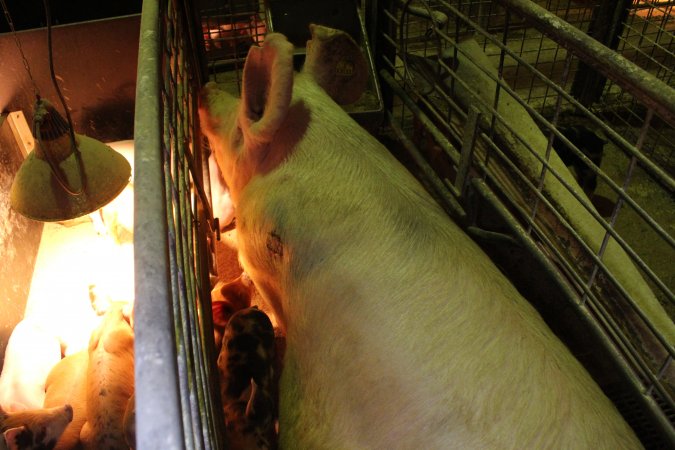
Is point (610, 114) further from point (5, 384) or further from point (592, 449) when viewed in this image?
point (5, 384)

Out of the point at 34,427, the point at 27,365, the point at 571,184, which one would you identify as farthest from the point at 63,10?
the point at 571,184

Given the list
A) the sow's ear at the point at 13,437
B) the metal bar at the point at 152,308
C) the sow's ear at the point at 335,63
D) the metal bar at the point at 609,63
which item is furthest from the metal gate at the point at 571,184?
the sow's ear at the point at 13,437

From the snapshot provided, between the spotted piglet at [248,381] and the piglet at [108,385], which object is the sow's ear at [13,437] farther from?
the spotted piglet at [248,381]

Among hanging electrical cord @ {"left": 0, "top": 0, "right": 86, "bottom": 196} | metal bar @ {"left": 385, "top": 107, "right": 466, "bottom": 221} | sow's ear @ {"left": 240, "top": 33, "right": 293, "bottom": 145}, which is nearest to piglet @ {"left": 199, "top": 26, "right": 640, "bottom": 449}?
sow's ear @ {"left": 240, "top": 33, "right": 293, "bottom": 145}

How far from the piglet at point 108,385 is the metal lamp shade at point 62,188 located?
772 millimetres

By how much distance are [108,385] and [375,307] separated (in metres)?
1.00

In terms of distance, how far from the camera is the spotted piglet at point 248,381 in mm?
1803

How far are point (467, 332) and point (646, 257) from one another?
1.93m

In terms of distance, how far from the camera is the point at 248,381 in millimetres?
1955

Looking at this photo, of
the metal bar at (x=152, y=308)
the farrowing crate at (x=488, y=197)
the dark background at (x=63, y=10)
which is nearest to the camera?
the metal bar at (x=152, y=308)

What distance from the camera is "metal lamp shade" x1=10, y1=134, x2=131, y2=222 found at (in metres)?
1.31

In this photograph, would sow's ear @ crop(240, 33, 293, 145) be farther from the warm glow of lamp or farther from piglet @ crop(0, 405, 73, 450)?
piglet @ crop(0, 405, 73, 450)

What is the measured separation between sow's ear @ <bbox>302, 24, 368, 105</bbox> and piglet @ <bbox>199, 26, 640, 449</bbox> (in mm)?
219

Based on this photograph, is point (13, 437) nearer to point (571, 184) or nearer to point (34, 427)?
point (34, 427)
